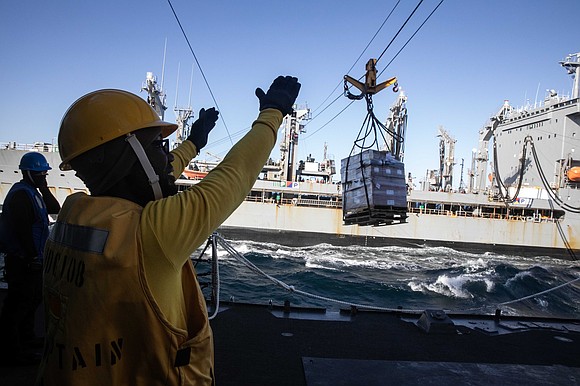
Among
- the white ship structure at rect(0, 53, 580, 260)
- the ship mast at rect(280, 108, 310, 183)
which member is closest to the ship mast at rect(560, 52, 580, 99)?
the white ship structure at rect(0, 53, 580, 260)

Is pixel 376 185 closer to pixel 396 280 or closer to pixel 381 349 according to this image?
pixel 381 349

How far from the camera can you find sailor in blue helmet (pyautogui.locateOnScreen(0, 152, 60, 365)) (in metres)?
3.05

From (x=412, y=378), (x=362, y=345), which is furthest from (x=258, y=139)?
(x=362, y=345)

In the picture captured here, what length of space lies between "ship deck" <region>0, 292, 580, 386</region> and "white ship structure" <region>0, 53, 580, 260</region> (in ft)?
68.7

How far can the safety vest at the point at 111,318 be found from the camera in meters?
1.00

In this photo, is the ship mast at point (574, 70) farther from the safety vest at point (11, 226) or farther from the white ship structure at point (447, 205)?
the safety vest at point (11, 226)

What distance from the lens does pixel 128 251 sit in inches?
38.7

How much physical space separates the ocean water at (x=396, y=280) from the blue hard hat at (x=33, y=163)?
20.7ft

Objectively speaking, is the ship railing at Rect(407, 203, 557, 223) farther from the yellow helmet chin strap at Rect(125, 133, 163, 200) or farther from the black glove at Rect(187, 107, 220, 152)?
the yellow helmet chin strap at Rect(125, 133, 163, 200)

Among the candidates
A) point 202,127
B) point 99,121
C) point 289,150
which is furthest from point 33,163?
point 289,150

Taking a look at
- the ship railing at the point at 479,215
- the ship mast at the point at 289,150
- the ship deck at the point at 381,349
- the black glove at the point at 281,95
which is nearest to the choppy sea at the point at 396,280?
the ship deck at the point at 381,349

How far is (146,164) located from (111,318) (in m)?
0.43

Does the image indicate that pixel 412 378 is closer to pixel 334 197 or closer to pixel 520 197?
pixel 334 197

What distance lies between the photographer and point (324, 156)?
44.1m
